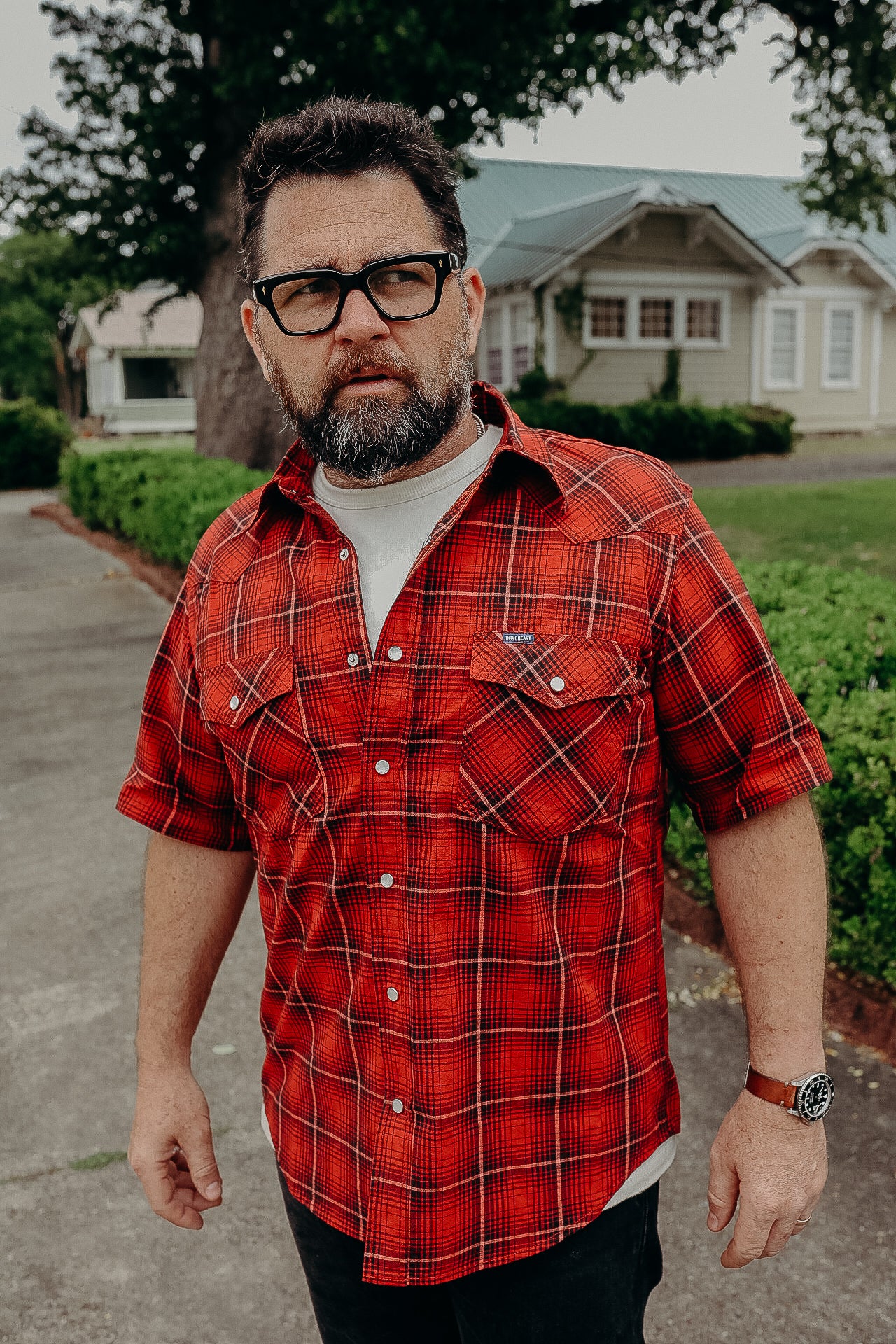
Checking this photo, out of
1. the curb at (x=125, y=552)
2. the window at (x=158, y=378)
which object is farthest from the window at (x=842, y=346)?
the window at (x=158, y=378)

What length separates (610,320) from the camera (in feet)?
86.9

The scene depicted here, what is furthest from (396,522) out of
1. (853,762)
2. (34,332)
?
(34,332)

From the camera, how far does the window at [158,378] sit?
47000 millimetres

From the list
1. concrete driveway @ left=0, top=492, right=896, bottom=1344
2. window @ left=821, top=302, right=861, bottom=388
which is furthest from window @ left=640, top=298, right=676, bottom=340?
concrete driveway @ left=0, top=492, right=896, bottom=1344

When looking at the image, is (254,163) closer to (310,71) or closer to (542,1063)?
(542,1063)

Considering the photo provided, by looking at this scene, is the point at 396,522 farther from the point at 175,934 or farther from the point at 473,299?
the point at 175,934

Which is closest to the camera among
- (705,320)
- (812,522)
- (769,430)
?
(812,522)

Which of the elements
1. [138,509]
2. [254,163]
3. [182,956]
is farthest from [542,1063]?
[138,509]

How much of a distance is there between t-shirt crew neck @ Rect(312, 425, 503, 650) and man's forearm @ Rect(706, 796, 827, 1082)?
25.9 inches

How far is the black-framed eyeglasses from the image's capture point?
5.91 ft

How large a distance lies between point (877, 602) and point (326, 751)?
11.2ft

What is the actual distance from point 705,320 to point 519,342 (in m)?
4.46

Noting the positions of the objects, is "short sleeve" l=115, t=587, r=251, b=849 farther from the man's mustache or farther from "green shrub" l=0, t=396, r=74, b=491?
"green shrub" l=0, t=396, r=74, b=491

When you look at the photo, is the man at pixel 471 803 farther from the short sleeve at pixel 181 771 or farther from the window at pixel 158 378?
the window at pixel 158 378
